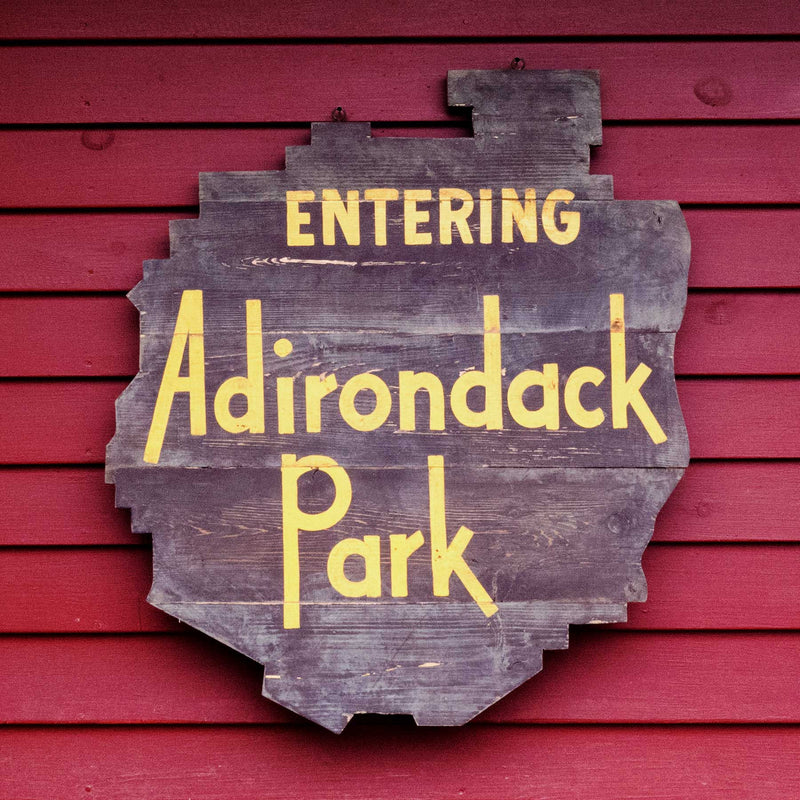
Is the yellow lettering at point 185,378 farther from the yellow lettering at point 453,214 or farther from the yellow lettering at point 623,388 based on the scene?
the yellow lettering at point 623,388

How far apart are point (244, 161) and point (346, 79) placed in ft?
0.81

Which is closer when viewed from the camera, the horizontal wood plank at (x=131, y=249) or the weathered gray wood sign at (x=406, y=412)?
the weathered gray wood sign at (x=406, y=412)

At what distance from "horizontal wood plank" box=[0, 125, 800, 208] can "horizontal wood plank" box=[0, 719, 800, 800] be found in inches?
37.6

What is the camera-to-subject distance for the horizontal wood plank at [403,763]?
1.30m

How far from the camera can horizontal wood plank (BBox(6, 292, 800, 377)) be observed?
1.35 meters

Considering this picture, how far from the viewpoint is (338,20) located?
4.55 feet

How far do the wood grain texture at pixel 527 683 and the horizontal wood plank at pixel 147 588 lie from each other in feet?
0.10

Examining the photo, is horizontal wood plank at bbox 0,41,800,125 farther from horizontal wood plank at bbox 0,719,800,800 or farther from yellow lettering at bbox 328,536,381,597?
horizontal wood plank at bbox 0,719,800,800

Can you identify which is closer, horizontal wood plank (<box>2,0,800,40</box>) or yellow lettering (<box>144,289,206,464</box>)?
yellow lettering (<box>144,289,206,464</box>)

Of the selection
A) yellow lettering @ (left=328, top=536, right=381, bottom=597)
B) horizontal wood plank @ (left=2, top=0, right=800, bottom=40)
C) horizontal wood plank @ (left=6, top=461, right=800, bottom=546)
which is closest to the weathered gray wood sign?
yellow lettering @ (left=328, top=536, right=381, bottom=597)

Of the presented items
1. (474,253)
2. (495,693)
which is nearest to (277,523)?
(495,693)

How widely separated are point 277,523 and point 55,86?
916 mm

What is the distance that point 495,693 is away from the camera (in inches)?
48.9

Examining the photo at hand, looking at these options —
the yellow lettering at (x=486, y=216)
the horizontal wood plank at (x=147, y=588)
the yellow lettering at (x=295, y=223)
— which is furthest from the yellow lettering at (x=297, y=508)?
the yellow lettering at (x=486, y=216)
